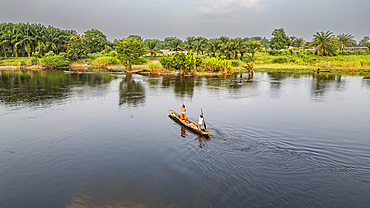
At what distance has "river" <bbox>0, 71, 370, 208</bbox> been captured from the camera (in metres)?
12.3

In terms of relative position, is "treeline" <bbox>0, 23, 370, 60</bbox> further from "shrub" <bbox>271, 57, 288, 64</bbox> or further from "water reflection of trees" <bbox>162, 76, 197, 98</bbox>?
"water reflection of trees" <bbox>162, 76, 197, 98</bbox>

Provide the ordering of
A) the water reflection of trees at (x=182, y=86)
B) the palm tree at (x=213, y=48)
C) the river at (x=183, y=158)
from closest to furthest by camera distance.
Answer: the river at (x=183, y=158), the water reflection of trees at (x=182, y=86), the palm tree at (x=213, y=48)

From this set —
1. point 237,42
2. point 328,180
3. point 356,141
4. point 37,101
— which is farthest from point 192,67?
point 328,180

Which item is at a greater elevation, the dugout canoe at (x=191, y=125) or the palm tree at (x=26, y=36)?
the palm tree at (x=26, y=36)

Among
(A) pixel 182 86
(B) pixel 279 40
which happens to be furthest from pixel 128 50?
(B) pixel 279 40

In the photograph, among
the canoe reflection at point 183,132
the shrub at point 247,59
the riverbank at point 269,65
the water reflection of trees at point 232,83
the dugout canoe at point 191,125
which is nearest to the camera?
the dugout canoe at point 191,125

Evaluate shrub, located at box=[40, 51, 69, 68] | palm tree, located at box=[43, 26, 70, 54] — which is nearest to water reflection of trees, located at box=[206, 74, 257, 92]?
shrub, located at box=[40, 51, 69, 68]

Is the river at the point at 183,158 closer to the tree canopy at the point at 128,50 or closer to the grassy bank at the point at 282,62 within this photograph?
the tree canopy at the point at 128,50

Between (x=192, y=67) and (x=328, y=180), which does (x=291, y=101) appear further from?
(x=192, y=67)

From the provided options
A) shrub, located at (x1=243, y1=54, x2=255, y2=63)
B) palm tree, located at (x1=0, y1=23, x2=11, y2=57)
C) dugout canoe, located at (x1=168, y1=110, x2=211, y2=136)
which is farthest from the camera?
shrub, located at (x1=243, y1=54, x2=255, y2=63)

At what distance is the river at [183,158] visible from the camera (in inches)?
486

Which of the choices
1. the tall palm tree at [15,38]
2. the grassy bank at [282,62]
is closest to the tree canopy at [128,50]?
the grassy bank at [282,62]

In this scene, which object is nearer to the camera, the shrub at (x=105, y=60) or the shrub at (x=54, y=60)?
A: the shrub at (x=54, y=60)

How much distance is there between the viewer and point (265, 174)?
46.5 ft
